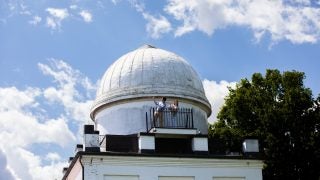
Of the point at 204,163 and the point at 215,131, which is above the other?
the point at 215,131

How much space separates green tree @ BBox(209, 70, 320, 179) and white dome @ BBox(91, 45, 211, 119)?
392 cm

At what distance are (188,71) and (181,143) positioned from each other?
5418 millimetres

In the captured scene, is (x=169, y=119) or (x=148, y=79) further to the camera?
(x=148, y=79)

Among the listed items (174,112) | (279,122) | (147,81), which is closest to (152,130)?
(174,112)

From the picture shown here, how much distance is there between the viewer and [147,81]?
28.6 meters

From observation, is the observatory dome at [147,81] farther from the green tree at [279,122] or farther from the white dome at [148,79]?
the green tree at [279,122]

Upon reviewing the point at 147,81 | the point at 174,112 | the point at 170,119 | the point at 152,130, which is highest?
the point at 147,81

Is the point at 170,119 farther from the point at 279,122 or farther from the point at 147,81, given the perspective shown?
the point at 279,122

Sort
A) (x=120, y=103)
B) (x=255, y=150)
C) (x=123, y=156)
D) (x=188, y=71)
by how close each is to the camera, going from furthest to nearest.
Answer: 1. (x=188, y=71)
2. (x=120, y=103)
3. (x=255, y=150)
4. (x=123, y=156)

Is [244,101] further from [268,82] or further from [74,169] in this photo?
[74,169]

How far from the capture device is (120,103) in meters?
28.4

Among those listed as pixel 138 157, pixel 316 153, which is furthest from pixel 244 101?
pixel 138 157

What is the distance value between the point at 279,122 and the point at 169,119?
8.92 meters

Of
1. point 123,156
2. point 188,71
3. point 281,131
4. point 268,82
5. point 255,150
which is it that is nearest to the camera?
point 123,156
